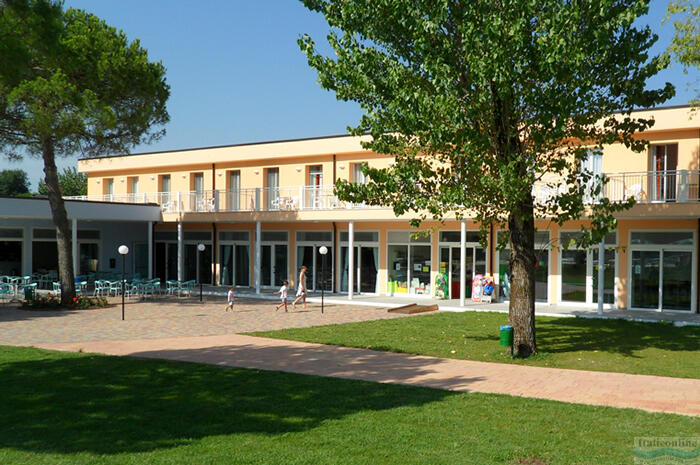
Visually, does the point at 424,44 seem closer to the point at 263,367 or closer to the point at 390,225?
the point at 263,367

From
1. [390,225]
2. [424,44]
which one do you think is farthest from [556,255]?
[424,44]

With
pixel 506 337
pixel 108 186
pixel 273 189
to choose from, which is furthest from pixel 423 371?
pixel 108 186

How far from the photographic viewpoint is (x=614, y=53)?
11078 mm

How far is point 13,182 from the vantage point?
70438 mm

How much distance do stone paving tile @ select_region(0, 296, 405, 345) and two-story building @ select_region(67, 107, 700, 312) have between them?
336cm

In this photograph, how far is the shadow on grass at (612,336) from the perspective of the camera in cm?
1290

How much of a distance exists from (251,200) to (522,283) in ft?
50.7

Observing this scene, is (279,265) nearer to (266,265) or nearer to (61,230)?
(266,265)

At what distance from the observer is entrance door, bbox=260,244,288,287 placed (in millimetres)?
26219

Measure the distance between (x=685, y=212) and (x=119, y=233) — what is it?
2362 cm

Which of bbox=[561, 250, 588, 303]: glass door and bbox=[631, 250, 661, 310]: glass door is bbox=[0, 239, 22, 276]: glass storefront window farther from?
bbox=[631, 250, 661, 310]: glass door

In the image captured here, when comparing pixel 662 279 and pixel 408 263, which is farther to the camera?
pixel 408 263

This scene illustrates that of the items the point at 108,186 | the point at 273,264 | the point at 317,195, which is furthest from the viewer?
the point at 108,186

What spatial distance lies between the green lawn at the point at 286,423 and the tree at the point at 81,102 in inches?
360
